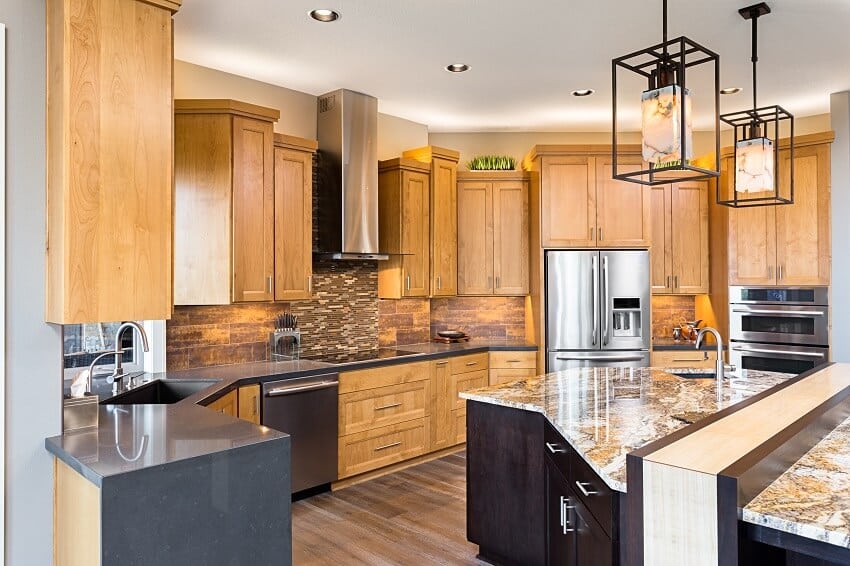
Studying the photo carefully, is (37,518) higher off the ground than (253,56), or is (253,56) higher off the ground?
(253,56)

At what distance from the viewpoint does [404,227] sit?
5070mm

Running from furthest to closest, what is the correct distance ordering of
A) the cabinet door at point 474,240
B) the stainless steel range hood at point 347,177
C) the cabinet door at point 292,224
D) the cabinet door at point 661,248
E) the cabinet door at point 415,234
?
1. the cabinet door at point 661,248
2. the cabinet door at point 474,240
3. the cabinet door at point 415,234
4. the stainless steel range hood at point 347,177
5. the cabinet door at point 292,224

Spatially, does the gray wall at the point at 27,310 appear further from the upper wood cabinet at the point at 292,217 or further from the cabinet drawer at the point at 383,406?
the cabinet drawer at the point at 383,406

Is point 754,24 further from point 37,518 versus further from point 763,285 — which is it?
point 37,518

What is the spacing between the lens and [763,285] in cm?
519

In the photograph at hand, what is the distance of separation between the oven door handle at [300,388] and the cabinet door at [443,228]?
5.08 ft

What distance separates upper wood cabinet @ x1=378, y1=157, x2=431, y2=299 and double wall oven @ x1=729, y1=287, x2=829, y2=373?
107 inches

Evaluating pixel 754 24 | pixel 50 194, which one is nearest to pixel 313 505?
pixel 50 194

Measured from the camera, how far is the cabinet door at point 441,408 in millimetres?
4891

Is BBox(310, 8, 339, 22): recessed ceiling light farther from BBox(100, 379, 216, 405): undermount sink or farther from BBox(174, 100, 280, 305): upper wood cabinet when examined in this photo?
BBox(100, 379, 216, 405): undermount sink

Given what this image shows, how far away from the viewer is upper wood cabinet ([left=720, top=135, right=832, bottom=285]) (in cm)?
498

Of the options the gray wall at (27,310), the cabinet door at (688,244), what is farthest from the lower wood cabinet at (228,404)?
the cabinet door at (688,244)

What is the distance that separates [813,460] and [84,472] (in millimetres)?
2145

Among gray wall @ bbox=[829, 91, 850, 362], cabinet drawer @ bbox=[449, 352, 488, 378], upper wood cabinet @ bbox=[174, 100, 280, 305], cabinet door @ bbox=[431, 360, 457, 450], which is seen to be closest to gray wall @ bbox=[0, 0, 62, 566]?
upper wood cabinet @ bbox=[174, 100, 280, 305]
